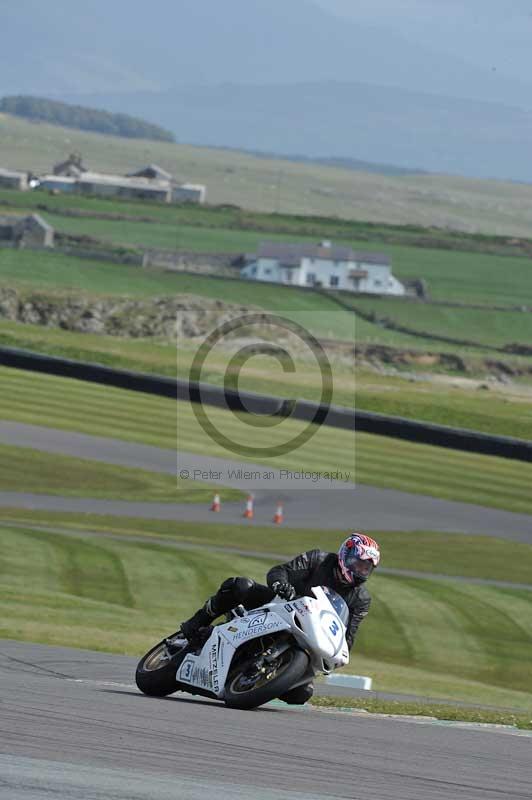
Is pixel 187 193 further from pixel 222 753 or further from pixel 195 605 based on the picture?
pixel 222 753

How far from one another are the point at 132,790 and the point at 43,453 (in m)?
33.9

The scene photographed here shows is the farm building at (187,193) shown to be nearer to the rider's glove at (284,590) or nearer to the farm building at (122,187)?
the farm building at (122,187)

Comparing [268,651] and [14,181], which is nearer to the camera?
[268,651]

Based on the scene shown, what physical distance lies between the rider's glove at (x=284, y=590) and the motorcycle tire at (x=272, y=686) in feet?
1.48

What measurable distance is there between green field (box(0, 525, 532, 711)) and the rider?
703 cm

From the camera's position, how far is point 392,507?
37.8m

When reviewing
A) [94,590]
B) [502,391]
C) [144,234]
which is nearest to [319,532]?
[94,590]

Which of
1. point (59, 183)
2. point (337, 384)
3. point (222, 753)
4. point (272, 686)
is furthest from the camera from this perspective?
point (59, 183)

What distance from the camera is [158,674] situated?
10820 millimetres

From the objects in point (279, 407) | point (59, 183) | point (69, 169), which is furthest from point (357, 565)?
point (69, 169)

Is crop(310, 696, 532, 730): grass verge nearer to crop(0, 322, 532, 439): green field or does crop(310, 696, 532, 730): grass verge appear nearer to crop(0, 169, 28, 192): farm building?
crop(0, 322, 532, 439): green field

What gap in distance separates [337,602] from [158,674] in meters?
1.69

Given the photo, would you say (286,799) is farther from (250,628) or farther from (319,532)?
(319,532)

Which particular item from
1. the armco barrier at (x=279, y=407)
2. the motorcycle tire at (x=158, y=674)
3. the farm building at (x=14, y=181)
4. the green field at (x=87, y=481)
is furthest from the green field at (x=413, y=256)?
the motorcycle tire at (x=158, y=674)
